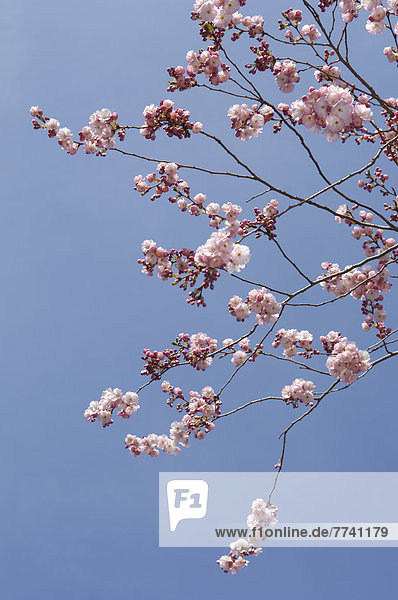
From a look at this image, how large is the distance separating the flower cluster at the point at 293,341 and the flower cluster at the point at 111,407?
1.64m

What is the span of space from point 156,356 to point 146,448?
1.38m

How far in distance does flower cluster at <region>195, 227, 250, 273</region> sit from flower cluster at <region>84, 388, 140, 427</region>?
6.98 feet

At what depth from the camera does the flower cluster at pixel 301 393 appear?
5.15 metres

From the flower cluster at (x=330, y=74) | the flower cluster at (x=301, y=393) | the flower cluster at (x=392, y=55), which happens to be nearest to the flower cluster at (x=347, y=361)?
the flower cluster at (x=301, y=393)

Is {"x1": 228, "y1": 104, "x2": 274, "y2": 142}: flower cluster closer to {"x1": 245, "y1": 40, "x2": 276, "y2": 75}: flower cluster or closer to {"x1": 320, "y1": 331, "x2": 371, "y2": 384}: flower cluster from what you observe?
{"x1": 245, "y1": 40, "x2": 276, "y2": 75}: flower cluster

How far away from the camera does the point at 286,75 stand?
16.4 feet

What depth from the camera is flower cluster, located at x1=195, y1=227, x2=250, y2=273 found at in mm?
3889

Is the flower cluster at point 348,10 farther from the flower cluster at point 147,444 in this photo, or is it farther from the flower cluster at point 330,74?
the flower cluster at point 147,444

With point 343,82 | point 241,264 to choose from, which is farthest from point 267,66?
point 241,264

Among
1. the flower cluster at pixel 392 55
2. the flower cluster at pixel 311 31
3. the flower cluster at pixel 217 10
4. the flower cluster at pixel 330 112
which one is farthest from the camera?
the flower cluster at pixel 311 31

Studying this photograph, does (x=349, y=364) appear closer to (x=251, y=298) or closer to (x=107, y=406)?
(x=251, y=298)

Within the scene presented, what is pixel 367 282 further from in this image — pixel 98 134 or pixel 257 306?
pixel 98 134

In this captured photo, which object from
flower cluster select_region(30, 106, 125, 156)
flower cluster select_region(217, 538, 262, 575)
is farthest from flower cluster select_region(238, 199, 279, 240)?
flower cluster select_region(217, 538, 262, 575)

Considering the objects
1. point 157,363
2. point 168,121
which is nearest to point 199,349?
point 157,363
